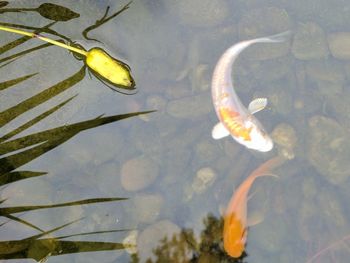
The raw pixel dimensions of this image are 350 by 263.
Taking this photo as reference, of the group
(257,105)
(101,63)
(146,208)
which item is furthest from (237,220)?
(101,63)

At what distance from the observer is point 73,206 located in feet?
11.2

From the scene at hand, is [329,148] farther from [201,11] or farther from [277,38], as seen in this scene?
[201,11]

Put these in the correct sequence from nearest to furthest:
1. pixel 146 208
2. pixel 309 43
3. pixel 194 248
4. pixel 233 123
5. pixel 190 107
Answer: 1. pixel 194 248
2. pixel 146 208
3. pixel 233 123
4. pixel 190 107
5. pixel 309 43

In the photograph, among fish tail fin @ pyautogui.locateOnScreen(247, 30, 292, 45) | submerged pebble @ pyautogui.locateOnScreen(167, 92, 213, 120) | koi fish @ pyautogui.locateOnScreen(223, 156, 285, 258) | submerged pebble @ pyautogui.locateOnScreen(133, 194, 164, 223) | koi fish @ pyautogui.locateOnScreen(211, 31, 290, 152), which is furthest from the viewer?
fish tail fin @ pyautogui.locateOnScreen(247, 30, 292, 45)

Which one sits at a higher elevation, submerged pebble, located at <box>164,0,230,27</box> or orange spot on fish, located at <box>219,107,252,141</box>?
submerged pebble, located at <box>164,0,230,27</box>

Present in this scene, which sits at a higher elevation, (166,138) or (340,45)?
(340,45)

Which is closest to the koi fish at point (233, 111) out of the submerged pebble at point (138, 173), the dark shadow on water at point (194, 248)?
the submerged pebble at point (138, 173)

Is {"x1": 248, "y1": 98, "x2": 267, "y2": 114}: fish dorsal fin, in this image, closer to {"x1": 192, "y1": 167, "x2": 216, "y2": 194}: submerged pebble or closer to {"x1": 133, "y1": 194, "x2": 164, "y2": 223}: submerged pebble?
{"x1": 192, "y1": 167, "x2": 216, "y2": 194}: submerged pebble

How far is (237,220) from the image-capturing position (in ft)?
11.0

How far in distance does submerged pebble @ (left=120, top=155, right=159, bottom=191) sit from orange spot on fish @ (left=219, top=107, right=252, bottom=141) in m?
0.70

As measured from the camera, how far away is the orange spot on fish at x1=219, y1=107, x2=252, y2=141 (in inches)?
140

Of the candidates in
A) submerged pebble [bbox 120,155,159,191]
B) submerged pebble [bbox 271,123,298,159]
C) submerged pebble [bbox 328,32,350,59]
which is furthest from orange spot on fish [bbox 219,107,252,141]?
submerged pebble [bbox 328,32,350,59]

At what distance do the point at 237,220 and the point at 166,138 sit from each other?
2.98ft

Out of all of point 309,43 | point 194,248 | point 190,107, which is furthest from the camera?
point 309,43
